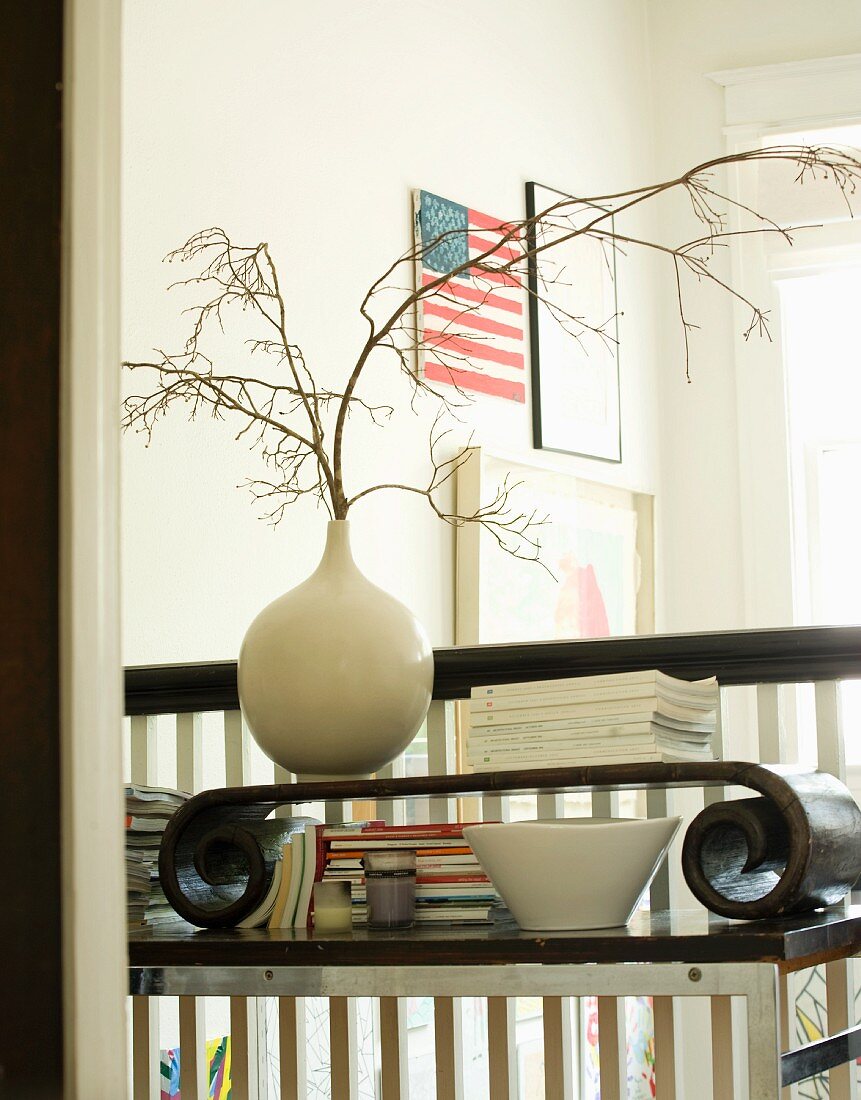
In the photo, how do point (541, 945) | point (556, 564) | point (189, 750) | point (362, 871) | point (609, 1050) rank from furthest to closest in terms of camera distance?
1. point (556, 564)
2. point (189, 750)
3. point (362, 871)
4. point (609, 1050)
5. point (541, 945)

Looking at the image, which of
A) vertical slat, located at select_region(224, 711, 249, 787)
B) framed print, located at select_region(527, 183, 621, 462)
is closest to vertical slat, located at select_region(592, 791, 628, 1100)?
vertical slat, located at select_region(224, 711, 249, 787)

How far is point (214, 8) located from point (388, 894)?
1708 mm

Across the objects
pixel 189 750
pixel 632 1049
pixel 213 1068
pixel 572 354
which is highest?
pixel 572 354

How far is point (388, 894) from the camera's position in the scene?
1300 millimetres

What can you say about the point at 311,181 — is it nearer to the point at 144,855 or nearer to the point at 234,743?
the point at 234,743

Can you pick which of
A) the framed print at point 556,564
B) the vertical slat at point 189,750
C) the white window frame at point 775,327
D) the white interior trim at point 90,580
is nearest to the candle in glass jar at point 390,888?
the vertical slat at point 189,750

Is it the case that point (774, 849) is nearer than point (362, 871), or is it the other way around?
point (774, 849)

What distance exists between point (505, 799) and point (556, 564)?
1.74 metres

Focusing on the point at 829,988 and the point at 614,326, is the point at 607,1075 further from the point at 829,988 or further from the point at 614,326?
the point at 614,326

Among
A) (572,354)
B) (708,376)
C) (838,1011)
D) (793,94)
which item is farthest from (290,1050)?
(793,94)

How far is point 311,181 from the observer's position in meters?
2.65

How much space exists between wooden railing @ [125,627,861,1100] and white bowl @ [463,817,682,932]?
0.08 meters

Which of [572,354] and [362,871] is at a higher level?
[572,354]

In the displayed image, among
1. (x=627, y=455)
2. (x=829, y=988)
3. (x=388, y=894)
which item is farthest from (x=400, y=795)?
(x=627, y=455)
